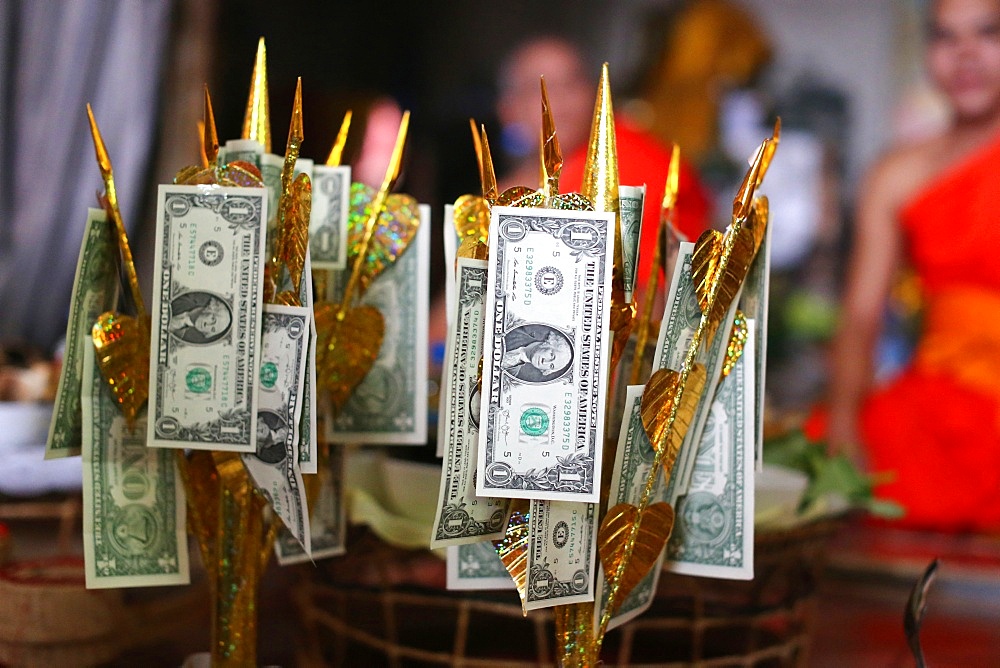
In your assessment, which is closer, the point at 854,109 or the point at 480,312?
the point at 480,312

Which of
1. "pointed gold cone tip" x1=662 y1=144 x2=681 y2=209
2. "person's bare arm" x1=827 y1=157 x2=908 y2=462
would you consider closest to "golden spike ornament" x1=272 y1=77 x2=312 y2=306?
"pointed gold cone tip" x1=662 y1=144 x2=681 y2=209

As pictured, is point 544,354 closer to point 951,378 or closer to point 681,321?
point 681,321

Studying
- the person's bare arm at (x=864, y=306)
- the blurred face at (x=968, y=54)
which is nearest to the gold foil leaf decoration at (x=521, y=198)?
the person's bare arm at (x=864, y=306)

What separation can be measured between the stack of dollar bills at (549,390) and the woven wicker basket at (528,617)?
0.48 feet

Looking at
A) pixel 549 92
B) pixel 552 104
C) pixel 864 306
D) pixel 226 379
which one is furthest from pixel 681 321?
pixel 552 104

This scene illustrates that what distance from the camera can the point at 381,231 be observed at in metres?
0.59

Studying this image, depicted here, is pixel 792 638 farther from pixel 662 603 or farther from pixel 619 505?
pixel 619 505

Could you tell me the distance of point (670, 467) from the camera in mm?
491

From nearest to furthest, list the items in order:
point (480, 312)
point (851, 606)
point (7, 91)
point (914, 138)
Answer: point (480, 312) → point (851, 606) → point (7, 91) → point (914, 138)

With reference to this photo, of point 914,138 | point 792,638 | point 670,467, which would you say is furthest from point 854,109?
point 670,467

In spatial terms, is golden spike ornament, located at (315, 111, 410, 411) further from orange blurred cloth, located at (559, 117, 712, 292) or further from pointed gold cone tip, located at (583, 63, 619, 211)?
orange blurred cloth, located at (559, 117, 712, 292)

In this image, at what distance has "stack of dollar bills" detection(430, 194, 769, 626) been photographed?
0.43 meters

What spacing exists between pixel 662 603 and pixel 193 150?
5.69 feet

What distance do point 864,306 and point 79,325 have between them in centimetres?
216
